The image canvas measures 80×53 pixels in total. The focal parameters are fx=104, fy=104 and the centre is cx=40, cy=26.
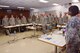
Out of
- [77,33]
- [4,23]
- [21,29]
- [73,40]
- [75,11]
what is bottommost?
[21,29]

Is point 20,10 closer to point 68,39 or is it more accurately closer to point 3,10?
point 3,10

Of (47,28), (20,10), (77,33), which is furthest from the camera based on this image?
(20,10)

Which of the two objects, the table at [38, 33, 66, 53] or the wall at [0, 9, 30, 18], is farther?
the wall at [0, 9, 30, 18]

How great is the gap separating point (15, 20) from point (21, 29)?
3.13 feet

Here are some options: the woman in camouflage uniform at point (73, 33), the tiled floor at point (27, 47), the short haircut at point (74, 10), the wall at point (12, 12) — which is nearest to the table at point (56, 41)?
the woman in camouflage uniform at point (73, 33)

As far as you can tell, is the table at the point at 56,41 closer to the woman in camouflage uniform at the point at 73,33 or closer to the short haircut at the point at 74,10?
the woman in camouflage uniform at the point at 73,33

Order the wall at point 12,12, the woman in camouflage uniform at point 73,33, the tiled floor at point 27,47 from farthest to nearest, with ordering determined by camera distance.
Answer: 1. the wall at point 12,12
2. the tiled floor at point 27,47
3. the woman in camouflage uniform at point 73,33

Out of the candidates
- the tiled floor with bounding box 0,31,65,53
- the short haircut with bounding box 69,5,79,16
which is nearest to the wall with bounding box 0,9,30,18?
the tiled floor with bounding box 0,31,65,53

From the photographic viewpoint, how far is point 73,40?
5.74 ft

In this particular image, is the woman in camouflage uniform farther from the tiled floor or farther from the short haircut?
the tiled floor

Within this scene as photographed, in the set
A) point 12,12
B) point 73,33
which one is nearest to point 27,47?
point 73,33

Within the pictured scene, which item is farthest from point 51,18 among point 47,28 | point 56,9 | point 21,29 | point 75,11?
point 75,11

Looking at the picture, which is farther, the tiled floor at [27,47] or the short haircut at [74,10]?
the tiled floor at [27,47]

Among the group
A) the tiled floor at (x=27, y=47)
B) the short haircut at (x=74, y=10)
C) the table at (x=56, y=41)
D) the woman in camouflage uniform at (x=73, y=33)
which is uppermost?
the short haircut at (x=74, y=10)
